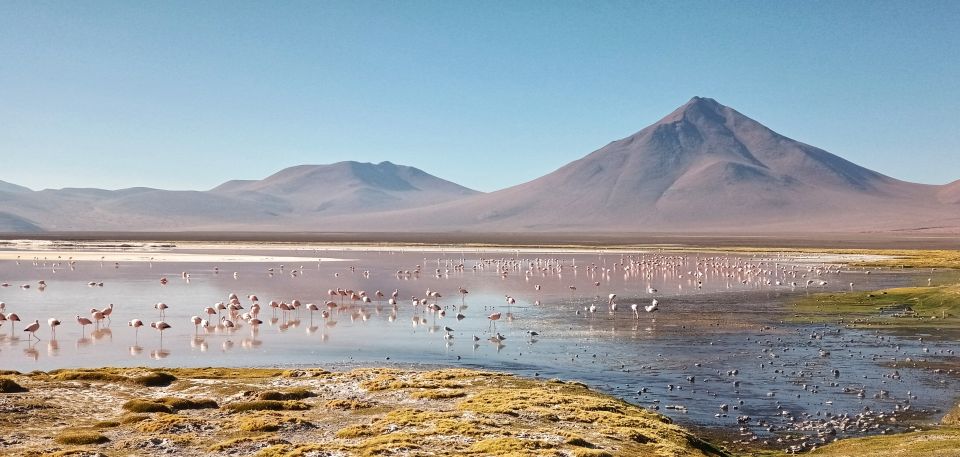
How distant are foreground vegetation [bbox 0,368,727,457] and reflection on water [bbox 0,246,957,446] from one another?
3612mm

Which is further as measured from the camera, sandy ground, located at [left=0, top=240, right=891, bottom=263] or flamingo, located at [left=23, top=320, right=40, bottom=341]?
sandy ground, located at [left=0, top=240, right=891, bottom=263]

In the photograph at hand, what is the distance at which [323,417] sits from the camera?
62.1 ft

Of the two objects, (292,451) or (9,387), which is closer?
(292,451)

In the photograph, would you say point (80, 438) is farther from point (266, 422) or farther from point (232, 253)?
point (232, 253)

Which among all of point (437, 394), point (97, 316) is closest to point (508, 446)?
point (437, 394)

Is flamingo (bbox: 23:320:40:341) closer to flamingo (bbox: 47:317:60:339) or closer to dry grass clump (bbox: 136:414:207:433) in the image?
flamingo (bbox: 47:317:60:339)

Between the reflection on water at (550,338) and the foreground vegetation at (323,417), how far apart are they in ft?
11.9

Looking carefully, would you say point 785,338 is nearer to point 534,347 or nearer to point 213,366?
point 534,347

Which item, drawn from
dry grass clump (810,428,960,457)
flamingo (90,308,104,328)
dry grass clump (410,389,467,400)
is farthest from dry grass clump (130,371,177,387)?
dry grass clump (810,428,960,457)

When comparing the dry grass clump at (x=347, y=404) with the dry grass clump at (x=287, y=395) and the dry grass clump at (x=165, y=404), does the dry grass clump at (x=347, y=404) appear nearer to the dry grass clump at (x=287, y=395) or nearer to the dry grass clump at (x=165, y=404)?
the dry grass clump at (x=287, y=395)

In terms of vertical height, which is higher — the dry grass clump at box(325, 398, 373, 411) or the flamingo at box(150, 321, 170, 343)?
the flamingo at box(150, 321, 170, 343)

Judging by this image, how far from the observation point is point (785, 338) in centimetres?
3341

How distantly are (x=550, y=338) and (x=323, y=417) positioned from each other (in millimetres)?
16062

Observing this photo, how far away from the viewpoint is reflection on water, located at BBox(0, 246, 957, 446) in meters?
23.6
